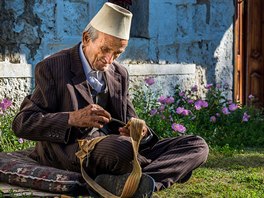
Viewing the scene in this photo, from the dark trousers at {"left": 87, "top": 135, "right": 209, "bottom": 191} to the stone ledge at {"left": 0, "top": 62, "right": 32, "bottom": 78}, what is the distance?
200 cm

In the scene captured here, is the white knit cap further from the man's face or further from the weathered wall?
the weathered wall

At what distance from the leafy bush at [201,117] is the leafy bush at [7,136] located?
4.49 feet

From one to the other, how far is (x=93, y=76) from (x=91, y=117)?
1.92 ft

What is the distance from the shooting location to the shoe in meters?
5.04

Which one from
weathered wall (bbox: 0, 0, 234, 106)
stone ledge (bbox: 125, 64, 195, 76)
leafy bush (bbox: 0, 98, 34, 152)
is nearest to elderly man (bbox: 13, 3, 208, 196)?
leafy bush (bbox: 0, 98, 34, 152)

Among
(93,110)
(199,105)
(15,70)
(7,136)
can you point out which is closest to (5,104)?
(7,136)

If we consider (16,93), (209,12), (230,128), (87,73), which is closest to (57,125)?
(87,73)

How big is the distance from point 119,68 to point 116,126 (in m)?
0.40

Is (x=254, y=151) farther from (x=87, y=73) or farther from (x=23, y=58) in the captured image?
(x=87, y=73)

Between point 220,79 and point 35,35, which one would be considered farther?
point 220,79

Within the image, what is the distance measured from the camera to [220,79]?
34.0 feet

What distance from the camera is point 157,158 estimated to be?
5.69 m

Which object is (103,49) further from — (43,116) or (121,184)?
(121,184)

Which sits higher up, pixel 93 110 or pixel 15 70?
pixel 93 110
